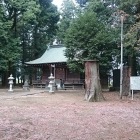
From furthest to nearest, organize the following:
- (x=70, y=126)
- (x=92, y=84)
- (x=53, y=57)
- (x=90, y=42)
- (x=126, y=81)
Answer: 1. (x=53, y=57)
2. (x=90, y=42)
3. (x=126, y=81)
4. (x=92, y=84)
5. (x=70, y=126)

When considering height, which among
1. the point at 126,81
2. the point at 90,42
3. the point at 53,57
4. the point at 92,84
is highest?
the point at 90,42

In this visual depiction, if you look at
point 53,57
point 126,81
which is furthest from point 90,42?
point 53,57

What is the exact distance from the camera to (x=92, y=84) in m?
15.4

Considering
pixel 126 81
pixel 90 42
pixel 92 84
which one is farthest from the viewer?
pixel 90 42

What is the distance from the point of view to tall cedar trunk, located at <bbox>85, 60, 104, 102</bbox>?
14953mm

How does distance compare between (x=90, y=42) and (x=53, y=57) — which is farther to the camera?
(x=53, y=57)

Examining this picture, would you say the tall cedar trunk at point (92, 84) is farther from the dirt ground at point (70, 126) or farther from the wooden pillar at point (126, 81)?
the dirt ground at point (70, 126)

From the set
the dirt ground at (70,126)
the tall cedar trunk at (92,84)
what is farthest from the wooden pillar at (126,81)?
the dirt ground at (70,126)

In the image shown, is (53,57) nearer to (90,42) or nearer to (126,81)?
(90,42)

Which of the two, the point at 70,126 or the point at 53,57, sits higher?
the point at 53,57

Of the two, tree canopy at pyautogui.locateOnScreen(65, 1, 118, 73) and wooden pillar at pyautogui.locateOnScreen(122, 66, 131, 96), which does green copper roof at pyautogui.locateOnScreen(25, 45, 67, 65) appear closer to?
tree canopy at pyautogui.locateOnScreen(65, 1, 118, 73)

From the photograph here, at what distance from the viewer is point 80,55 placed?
24266 millimetres

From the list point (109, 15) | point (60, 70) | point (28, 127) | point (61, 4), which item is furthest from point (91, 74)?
point (61, 4)

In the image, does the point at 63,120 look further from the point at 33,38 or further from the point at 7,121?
the point at 33,38
